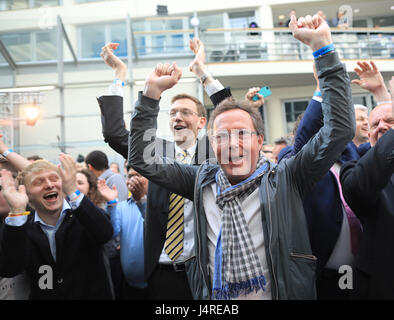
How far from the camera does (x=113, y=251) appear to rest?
101 inches

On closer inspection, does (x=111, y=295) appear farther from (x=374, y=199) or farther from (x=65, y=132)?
(x=65, y=132)

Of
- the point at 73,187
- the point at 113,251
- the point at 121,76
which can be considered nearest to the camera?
the point at 73,187

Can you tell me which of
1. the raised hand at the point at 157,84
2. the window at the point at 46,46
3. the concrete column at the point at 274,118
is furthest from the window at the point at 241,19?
the raised hand at the point at 157,84

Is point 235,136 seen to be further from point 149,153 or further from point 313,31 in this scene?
point 313,31

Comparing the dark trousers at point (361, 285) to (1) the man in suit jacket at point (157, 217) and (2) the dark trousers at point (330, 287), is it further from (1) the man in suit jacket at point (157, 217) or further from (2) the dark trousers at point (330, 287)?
(1) the man in suit jacket at point (157, 217)

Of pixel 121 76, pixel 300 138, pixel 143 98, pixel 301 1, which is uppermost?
pixel 301 1

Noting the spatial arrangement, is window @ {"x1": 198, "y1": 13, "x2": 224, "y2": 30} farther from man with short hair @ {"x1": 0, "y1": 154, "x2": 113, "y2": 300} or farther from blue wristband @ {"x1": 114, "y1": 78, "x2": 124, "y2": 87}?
man with short hair @ {"x1": 0, "y1": 154, "x2": 113, "y2": 300}

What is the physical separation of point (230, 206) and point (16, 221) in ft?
3.69

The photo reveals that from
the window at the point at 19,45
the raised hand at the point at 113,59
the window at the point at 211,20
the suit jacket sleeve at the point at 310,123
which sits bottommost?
the suit jacket sleeve at the point at 310,123

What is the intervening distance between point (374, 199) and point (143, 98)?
1078 mm

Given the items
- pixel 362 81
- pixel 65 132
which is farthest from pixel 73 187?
pixel 65 132

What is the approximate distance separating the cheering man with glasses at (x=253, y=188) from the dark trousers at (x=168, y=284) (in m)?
0.48

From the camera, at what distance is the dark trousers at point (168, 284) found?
177 cm

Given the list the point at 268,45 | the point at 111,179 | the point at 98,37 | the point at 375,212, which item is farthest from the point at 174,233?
the point at 268,45
